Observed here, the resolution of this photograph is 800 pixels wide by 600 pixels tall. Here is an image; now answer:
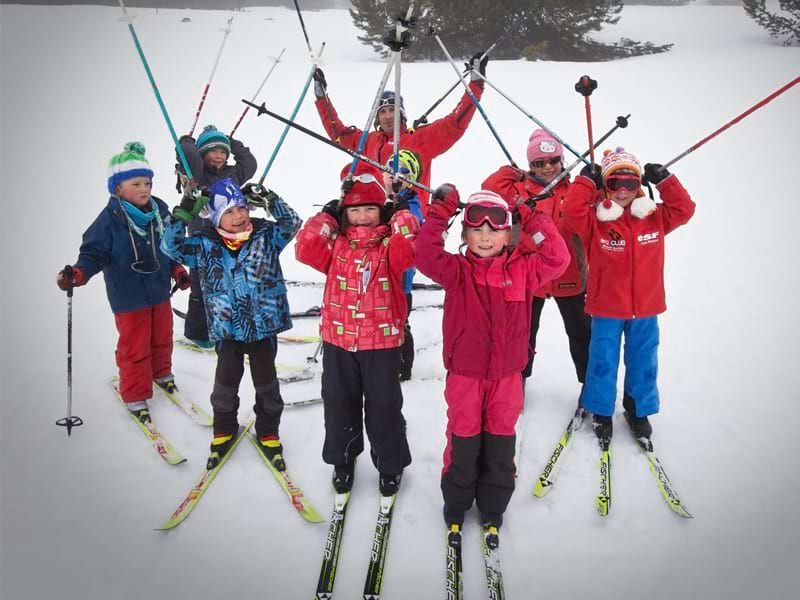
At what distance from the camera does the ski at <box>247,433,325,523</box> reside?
8.74 feet

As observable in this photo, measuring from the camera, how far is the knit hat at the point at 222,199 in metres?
2.61

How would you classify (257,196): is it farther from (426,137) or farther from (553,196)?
(553,196)

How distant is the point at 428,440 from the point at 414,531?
0.76m

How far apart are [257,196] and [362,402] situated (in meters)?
1.21

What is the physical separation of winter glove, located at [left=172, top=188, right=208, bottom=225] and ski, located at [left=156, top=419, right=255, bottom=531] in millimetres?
1426

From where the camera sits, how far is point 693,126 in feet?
31.7

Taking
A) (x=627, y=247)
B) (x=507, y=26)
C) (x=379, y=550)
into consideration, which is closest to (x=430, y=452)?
(x=379, y=550)

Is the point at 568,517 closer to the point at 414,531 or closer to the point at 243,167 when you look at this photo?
the point at 414,531

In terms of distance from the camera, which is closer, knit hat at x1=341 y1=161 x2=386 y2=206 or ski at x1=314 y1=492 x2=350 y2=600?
ski at x1=314 y1=492 x2=350 y2=600

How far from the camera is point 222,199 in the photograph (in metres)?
2.60

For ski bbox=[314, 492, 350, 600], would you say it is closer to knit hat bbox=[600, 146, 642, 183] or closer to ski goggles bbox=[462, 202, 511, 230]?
ski goggles bbox=[462, 202, 511, 230]

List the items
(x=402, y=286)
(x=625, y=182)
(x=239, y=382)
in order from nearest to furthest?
(x=402, y=286) → (x=625, y=182) → (x=239, y=382)

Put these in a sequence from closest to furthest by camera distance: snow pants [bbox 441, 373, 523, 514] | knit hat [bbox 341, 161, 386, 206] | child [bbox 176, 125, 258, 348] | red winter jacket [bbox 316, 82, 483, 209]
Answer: snow pants [bbox 441, 373, 523, 514], knit hat [bbox 341, 161, 386, 206], child [bbox 176, 125, 258, 348], red winter jacket [bbox 316, 82, 483, 209]

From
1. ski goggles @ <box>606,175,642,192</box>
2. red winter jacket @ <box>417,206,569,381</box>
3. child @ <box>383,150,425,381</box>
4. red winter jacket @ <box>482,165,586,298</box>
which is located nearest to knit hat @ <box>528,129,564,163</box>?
red winter jacket @ <box>482,165,586,298</box>
